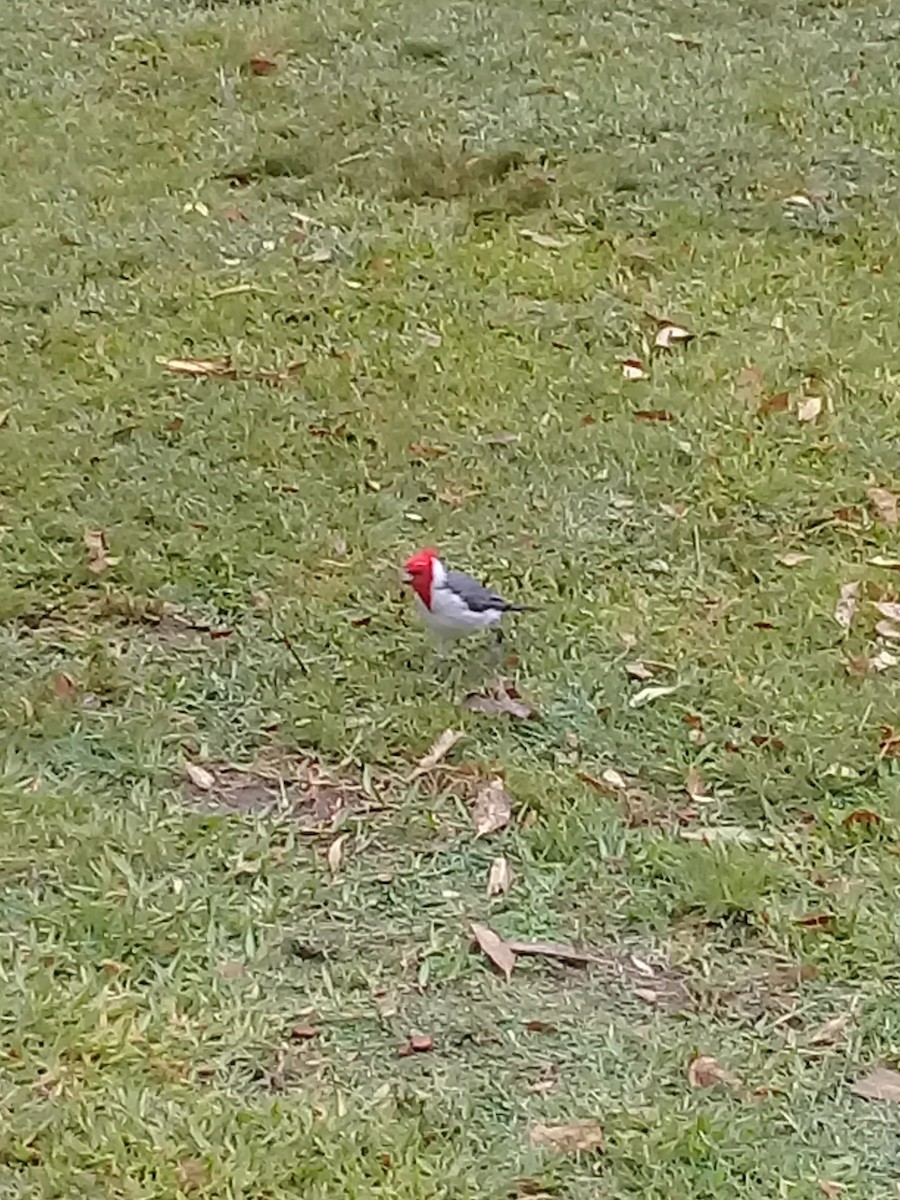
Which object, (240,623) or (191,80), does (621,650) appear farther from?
(191,80)

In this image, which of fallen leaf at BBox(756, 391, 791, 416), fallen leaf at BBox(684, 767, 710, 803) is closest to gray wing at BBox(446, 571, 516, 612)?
fallen leaf at BBox(684, 767, 710, 803)

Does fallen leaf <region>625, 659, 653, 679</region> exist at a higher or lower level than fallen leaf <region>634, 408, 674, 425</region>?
higher

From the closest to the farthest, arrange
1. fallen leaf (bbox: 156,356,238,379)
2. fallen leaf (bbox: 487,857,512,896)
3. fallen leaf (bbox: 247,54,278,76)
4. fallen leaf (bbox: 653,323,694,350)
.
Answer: fallen leaf (bbox: 487,857,512,896) < fallen leaf (bbox: 156,356,238,379) < fallen leaf (bbox: 653,323,694,350) < fallen leaf (bbox: 247,54,278,76)

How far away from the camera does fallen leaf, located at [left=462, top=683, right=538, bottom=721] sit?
3.39m

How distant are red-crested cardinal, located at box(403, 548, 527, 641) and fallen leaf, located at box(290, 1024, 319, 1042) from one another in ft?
3.06

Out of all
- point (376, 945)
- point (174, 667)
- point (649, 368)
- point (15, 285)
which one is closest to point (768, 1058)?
point (376, 945)

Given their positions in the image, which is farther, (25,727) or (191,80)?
(191,80)

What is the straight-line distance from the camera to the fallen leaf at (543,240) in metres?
5.34

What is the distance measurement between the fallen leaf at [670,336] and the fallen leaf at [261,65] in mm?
2291

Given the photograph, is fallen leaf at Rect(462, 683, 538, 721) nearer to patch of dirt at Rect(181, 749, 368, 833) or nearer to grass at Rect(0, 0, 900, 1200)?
grass at Rect(0, 0, 900, 1200)

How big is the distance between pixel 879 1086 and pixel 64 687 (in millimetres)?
1623

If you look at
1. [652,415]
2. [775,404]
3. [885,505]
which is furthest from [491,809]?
[775,404]

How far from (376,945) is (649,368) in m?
2.20

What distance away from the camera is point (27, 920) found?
289 centimetres
